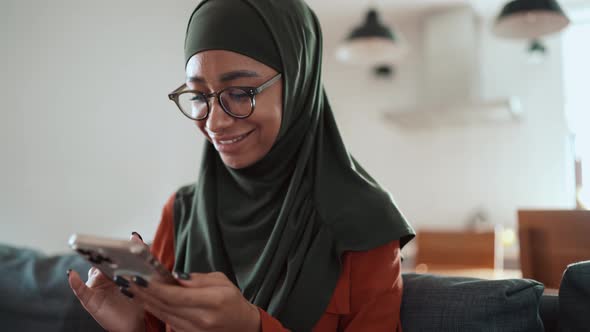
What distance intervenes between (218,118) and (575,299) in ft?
2.21

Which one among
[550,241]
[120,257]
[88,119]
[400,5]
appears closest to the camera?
[120,257]

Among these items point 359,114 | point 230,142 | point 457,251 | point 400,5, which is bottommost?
point 457,251

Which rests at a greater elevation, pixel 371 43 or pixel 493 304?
pixel 371 43

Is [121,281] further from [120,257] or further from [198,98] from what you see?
[198,98]

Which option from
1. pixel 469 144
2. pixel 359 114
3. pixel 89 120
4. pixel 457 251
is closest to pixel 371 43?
pixel 457 251

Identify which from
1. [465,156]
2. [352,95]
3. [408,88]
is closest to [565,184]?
[465,156]

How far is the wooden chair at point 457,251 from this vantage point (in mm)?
2895

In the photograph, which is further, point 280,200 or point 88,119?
point 88,119

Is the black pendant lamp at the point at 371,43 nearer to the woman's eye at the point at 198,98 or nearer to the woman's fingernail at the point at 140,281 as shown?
the woman's eye at the point at 198,98

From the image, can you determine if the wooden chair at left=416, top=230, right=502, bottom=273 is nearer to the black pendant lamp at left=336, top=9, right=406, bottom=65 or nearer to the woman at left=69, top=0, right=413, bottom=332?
the black pendant lamp at left=336, top=9, right=406, bottom=65

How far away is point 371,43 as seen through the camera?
3.40 meters

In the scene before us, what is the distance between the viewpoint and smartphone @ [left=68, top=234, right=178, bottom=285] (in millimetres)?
590

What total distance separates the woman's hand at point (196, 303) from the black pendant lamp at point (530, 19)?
2.40m

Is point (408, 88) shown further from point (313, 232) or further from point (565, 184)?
point (313, 232)
